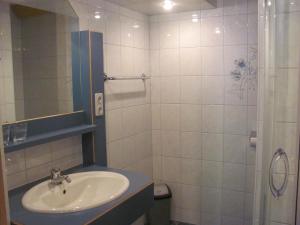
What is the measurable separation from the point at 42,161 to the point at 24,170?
0.40 feet

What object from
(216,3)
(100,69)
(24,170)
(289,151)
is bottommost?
(24,170)

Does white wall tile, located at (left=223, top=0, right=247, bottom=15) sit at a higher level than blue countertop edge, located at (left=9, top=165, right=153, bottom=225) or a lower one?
higher

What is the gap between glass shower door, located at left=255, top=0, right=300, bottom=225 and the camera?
125 centimetres

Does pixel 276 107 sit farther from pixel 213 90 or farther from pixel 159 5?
pixel 159 5

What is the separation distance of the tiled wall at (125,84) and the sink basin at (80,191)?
51 centimetres

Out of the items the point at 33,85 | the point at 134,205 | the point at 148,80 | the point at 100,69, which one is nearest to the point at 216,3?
the point at 148,80

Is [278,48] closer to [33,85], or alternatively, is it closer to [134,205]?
[134,205]

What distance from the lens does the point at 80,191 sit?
5.69 feet

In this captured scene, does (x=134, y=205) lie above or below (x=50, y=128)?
below

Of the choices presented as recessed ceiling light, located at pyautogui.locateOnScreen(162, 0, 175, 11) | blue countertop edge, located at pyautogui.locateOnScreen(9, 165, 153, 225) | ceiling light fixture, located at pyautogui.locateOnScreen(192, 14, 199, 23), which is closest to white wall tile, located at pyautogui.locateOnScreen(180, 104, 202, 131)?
ceiling light fixture, located at pyautogui.locateOnScreen(192, 14, 199, 23)

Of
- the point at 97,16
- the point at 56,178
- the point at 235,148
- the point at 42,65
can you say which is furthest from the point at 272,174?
the point at 97,16

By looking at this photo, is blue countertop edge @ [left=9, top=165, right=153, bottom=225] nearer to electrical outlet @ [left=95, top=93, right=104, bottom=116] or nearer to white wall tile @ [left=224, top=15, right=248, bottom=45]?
electrical outlet @ [left=95, top=93, right=104, bottom=116]

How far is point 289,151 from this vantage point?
4.07ft

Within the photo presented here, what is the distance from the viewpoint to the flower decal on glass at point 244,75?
218cm
